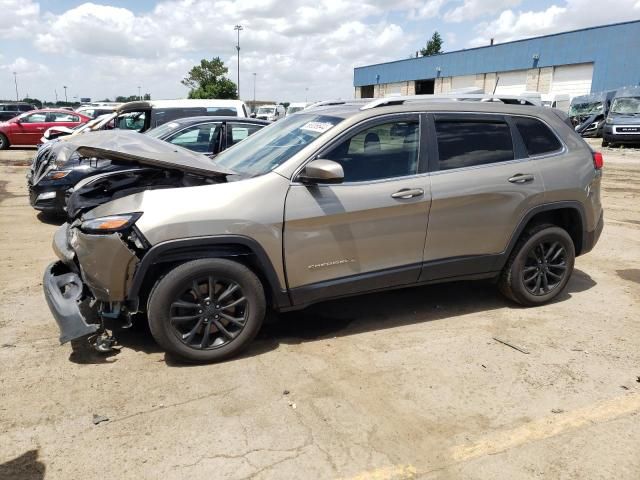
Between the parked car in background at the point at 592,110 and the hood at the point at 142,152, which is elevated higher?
the parked car in background at the point at 592,110

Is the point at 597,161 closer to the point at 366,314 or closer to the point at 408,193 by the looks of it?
the point at 408,193

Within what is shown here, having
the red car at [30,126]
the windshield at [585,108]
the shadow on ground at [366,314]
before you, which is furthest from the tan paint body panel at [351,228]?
the windshield at [585,108]

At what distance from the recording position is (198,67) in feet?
190

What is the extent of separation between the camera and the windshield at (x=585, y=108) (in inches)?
1149

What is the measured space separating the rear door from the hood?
66.5 inches

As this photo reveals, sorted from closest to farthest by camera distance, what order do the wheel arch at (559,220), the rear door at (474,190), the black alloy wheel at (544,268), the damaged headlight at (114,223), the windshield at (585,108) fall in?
the damaged headlight at (114,223)
the rear door at (474,190)
the wheel arch at (559,220)
the black alloy wheel at (544,268)
the windshield at (585,108)

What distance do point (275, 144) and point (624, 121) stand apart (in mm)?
23031

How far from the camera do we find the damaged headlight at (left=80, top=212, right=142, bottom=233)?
344 centimetres

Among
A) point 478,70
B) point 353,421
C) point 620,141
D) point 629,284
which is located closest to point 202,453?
point 353,421

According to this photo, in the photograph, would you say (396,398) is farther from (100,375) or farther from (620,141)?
(620,141)

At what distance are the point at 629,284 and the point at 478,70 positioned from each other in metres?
47.7

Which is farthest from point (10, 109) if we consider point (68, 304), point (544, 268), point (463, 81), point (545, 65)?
point (463, 81)

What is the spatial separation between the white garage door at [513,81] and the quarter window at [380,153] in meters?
44.1

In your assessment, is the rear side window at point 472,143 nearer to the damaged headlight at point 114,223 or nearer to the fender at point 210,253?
the fender at point 210,253
